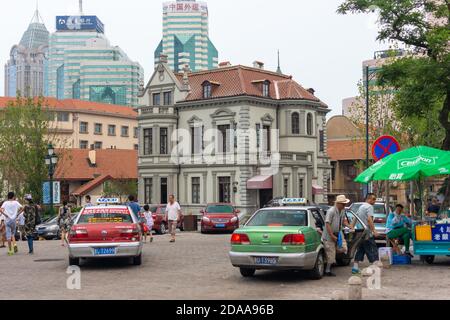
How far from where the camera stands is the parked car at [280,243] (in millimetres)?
12094

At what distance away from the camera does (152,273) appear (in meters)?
14.1

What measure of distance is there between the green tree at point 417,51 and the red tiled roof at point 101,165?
4720cm

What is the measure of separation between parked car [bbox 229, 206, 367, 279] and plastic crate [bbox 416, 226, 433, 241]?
3.16 metres

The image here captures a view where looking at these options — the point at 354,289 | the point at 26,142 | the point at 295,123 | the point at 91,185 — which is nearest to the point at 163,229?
the point at 26,142

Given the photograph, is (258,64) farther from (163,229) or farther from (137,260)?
(137,260)

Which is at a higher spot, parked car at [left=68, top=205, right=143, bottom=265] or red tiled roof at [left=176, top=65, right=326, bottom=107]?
red tiled roof at [left=176, top=65, right=326, bottom=107]

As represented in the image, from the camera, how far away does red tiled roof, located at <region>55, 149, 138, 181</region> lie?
6462cm

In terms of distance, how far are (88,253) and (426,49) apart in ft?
37.0

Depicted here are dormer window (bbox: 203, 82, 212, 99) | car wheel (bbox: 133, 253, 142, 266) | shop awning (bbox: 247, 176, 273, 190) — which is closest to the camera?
car wheel (bbox: 133, 253, 142, 266)

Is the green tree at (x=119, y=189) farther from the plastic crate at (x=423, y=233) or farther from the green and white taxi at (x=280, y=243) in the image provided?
the green and white taxi at (x=280, y=243)

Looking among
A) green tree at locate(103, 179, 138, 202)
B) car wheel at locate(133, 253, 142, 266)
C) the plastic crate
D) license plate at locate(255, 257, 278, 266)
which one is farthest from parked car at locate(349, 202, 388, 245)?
green tree at locate(103, 179, 138, 202)

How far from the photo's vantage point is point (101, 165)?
68125mm

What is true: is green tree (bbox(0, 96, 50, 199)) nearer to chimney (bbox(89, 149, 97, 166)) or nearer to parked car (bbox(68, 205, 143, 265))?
chimney (bbox(89, 149, 97, 166))
